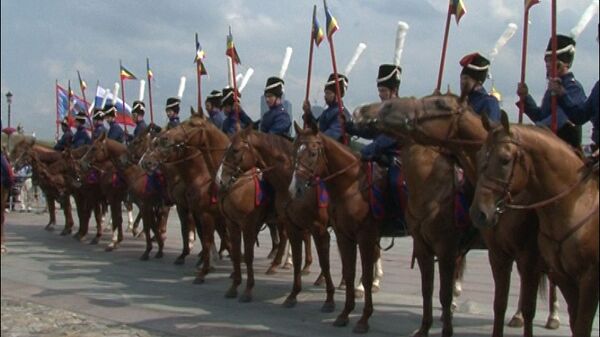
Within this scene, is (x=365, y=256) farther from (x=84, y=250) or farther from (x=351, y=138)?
(x=84, y=250)

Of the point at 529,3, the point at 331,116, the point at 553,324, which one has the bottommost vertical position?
the point at 553,324

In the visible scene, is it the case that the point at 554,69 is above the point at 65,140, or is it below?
below

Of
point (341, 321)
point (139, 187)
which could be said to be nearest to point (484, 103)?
point (341, 321)

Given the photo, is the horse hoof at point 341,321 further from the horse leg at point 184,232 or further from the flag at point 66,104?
the flag at point 66,104

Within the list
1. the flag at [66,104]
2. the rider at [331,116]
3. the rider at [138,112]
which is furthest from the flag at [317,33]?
the flag at [66,104]

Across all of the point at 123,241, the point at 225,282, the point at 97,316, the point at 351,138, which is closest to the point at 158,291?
the point at 225,282

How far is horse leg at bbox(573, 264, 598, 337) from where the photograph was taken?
536cm

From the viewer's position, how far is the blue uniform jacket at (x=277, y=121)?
11.5 m

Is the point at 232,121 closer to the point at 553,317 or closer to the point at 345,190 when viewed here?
the point at 345,190

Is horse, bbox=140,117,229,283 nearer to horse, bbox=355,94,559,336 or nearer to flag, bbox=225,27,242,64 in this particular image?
flag, bbox=225,27,242,64

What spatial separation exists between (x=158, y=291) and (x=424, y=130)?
20.5 ft

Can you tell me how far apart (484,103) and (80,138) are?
545 inches

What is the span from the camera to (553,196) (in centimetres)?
551

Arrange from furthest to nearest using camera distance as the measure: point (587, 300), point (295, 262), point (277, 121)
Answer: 1. point (277, 121)
2. point (295, 262)
3. point (587, 300)
